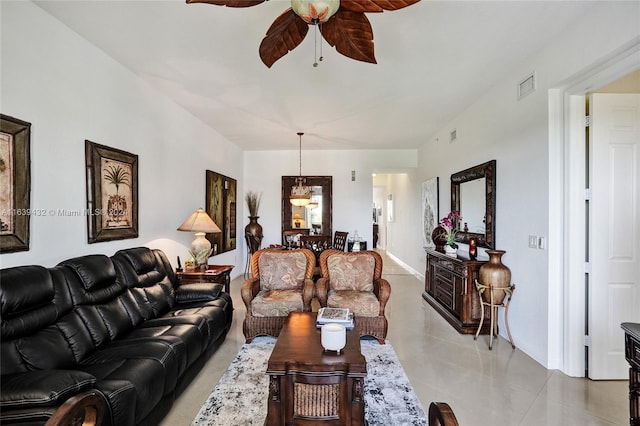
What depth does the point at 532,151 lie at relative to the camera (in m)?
3.10

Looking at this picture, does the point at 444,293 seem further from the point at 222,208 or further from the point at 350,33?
the point at 222,208

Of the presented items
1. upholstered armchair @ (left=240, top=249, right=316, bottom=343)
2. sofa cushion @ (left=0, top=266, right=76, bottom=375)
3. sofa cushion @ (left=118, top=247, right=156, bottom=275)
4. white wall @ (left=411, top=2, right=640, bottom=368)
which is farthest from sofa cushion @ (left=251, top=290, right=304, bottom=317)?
white wall @ (left=411, top=2, right=640, bottom=368)

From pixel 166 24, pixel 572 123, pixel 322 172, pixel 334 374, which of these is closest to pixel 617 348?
pixel 572 123

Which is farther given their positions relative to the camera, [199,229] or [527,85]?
[199,229]

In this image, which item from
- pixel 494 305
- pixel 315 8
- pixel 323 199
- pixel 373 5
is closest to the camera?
pixel 315 8

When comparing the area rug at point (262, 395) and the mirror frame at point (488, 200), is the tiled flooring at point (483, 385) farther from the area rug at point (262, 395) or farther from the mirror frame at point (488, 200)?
the mirror frame at point (488, 200)

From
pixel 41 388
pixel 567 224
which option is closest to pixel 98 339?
pixel 41 388

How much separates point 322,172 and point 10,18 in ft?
18.8

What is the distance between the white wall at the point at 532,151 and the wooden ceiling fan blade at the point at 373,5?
1708 mm

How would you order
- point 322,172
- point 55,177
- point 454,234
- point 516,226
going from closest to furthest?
1. point 55,177
2. point 516,226
3. point 454,234
4. point 322,172

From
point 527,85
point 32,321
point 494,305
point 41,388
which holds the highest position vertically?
point 527,85

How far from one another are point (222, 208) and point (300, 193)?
1.71 metres

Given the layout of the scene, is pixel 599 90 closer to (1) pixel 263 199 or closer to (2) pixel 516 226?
(2) pixel 516 226

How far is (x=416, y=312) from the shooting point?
4559mm
